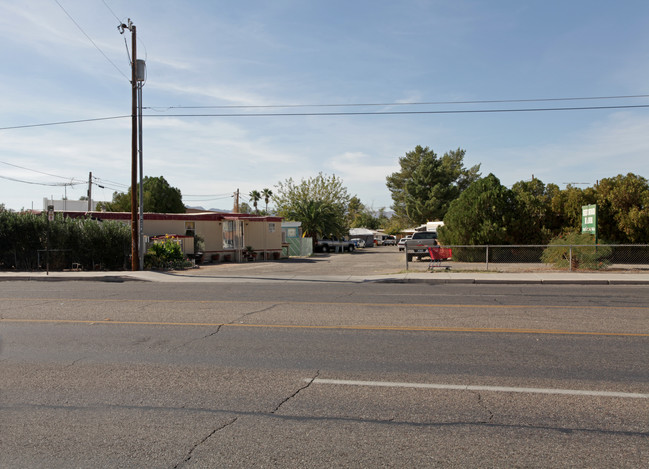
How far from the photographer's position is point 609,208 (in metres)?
26.6

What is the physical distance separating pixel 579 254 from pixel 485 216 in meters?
7.05

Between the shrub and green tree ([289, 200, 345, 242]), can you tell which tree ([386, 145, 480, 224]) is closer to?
green tree ([289, 200, 345, 242])

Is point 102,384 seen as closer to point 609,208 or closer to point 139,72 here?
point 139,72

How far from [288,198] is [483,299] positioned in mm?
40649

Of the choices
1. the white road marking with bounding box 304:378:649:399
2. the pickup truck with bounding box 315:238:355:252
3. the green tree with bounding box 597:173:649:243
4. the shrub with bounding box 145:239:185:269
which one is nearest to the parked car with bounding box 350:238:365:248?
the pickup truck with bounding box 315:238:355:252

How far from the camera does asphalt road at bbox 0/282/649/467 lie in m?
4.04

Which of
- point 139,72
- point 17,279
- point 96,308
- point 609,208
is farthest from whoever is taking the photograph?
point 609,208

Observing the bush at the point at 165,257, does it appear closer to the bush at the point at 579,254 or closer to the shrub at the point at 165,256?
the shrub at the point at 165,256

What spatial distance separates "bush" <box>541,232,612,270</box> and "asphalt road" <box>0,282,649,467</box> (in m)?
10.3

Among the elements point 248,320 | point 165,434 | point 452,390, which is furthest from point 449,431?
point 248,320

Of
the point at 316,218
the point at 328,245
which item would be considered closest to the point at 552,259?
the point at 316,218

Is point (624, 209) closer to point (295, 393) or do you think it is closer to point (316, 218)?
point (295, 393)

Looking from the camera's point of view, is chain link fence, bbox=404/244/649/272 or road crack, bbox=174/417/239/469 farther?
chain link fence, bbox=404/244/649/272

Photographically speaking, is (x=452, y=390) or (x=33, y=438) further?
(x=452, y=390)
